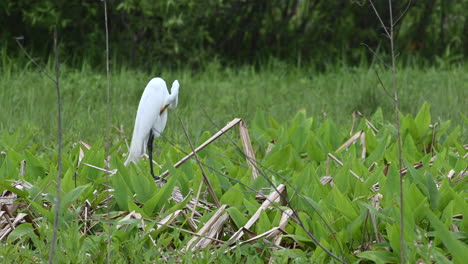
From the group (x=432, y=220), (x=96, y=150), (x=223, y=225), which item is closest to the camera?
(x=432, y=220)

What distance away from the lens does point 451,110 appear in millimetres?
5902

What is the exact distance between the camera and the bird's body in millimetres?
3160

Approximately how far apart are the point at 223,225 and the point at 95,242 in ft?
1.64

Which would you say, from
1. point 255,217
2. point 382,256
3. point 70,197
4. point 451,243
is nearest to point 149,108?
point 70,197

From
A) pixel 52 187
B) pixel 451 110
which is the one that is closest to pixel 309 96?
pixel 451 110

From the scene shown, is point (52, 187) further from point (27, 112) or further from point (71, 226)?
point (27, 112)

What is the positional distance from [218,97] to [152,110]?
3339 millimetres

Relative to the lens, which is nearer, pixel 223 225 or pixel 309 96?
pixel 223 225

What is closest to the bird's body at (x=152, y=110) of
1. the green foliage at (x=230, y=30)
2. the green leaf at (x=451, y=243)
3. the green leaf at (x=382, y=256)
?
the green leaf at (x=382, y=256)

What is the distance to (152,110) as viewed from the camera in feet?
10.5

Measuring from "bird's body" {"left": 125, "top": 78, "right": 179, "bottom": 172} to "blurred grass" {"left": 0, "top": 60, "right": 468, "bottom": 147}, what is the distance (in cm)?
144

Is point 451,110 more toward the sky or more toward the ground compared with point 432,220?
more toward the ground

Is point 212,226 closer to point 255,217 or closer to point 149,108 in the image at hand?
point 255,217

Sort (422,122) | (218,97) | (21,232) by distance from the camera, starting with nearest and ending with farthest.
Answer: (21,232), (422,122), (218,97)
